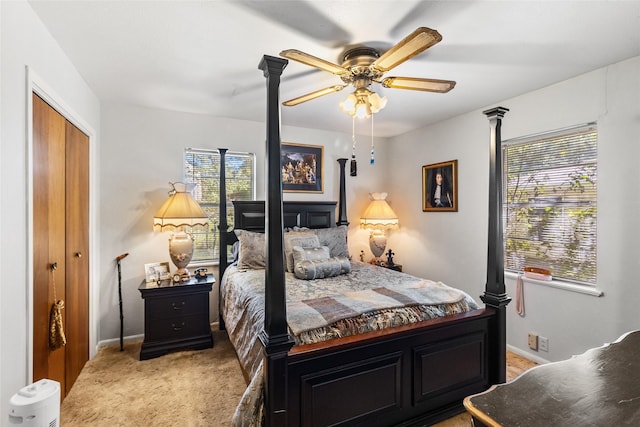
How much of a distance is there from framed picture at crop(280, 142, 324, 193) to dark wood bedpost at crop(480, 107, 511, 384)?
234 cm

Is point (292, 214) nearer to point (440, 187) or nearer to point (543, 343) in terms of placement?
point (440, 187)

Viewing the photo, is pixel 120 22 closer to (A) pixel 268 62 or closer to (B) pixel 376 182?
(A) pixel 268 62

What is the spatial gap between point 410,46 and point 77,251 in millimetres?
2777

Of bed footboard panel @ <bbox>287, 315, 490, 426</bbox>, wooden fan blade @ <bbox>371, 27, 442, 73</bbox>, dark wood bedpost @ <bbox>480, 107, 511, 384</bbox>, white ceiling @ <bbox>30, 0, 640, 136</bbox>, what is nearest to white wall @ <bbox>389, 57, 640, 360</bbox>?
white ceiling @ <bbox>30, 0, 640, 136</bbox>

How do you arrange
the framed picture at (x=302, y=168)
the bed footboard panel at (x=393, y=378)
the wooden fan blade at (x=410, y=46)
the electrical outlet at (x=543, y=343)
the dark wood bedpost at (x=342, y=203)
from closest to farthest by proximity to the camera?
the wooden fan blade at (x=410, y=46) < the bed footboard panel at (x=393, y=378) < the electrical outlet at (x=543, y=343) < the framed picture at (x=302, y=168) < the dark wood bedpost at (x=342, y=203)

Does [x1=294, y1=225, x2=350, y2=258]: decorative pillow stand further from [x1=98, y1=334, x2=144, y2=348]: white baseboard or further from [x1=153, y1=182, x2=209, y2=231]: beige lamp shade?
[x1=98, y1=334, x2=144, y2=348]: white baseboard

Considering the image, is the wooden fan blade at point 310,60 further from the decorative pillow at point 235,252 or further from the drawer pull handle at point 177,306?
the drawer pull handle at point 177,306

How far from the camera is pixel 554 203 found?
2.64 m

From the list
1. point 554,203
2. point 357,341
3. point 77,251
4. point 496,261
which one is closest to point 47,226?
point 77,251

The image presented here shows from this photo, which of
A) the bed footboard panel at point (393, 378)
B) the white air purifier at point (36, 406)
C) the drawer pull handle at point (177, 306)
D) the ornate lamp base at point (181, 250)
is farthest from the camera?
the ornate lamp base at point (181, 250)

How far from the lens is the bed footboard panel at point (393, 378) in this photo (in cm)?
156

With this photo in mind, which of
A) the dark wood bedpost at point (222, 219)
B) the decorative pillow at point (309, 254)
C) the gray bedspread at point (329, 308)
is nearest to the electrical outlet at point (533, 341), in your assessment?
the gray bedspread at point (329, 308)

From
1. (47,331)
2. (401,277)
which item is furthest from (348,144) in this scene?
(47,331)

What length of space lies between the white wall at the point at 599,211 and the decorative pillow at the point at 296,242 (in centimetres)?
163
